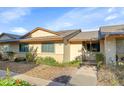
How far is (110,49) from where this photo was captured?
52.9ft

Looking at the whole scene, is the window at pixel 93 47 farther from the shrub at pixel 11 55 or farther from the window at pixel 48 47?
the shrub at pixel 11 55

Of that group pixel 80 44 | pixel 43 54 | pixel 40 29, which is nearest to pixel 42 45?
pixel 43 54

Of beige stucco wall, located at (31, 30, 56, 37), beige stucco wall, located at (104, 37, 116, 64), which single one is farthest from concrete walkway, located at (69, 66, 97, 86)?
beige stucco wall, located at (31, 30, 56, 37)

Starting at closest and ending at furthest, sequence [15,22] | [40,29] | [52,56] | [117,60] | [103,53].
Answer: [117,60] → [103,53] → [52,56] → [40,29] → [15,22]

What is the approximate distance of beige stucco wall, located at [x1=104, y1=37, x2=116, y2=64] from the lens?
1609 centimetres

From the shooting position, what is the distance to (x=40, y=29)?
22.0 m

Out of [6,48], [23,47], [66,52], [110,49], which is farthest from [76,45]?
[6,48]

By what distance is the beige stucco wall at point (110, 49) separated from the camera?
16094 millimetres

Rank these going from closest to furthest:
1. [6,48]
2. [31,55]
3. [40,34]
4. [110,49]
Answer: [110,49] < [31,55] < [40,34] < [6,48]

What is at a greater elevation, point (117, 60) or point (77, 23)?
point (77, 23)

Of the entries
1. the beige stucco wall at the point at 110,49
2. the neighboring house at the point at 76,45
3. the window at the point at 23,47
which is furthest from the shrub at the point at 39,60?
the beige stucco wall at the point at 110,49

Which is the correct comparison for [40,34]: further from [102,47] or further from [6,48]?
[102,47]
